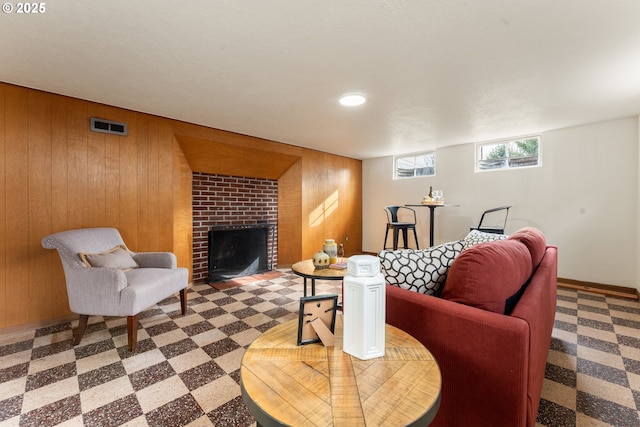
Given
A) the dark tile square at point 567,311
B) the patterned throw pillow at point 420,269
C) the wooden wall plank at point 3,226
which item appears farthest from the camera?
the dark tile square at point 567,311

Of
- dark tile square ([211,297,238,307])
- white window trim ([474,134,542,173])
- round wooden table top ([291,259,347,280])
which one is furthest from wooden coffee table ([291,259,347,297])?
white window trim ([474,134,542,173])

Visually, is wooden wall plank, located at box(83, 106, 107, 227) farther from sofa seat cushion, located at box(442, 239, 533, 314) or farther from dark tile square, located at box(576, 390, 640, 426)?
dark tile square, located at box(576, 390, 640, 426)

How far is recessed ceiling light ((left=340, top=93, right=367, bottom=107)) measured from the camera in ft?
8.55

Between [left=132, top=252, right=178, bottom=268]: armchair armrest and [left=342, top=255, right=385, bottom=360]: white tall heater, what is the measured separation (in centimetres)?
226

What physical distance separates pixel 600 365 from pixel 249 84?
324cm

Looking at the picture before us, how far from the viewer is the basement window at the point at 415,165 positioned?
5059mm

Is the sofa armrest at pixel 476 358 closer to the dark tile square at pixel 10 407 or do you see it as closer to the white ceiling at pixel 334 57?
the white ceiling at pixel 334 57

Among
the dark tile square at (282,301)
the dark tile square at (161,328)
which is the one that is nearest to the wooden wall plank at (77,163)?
the dark tile square at (161,328)

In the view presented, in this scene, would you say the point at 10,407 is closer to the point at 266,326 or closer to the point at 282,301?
the point at 266,326

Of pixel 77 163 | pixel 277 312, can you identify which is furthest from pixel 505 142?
pixel 77 163

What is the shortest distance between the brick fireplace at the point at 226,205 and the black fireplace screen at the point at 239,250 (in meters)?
0.13

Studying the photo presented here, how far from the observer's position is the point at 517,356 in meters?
0.92

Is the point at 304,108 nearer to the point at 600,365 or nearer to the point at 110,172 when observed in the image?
the point at 110,172

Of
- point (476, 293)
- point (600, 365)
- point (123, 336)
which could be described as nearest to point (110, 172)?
point (123, 336)
